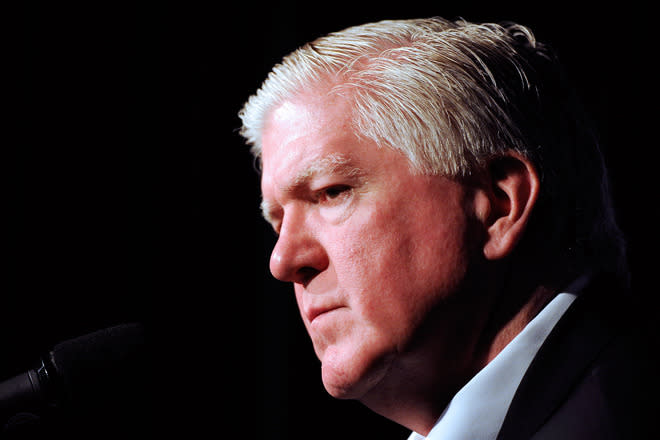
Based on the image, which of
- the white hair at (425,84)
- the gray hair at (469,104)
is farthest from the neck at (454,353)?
the white hair at (425,84)

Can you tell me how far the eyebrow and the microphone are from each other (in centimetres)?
42

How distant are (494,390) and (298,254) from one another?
0.45 metres

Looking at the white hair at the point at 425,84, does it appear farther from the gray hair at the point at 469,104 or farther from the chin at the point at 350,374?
the chin at the point at 350,374

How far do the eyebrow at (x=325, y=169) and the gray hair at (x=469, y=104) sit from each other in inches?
2.6

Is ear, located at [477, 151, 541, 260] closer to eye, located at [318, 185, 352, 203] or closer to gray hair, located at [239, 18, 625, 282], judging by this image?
gray hair, located at [239, 18, 625, 282]

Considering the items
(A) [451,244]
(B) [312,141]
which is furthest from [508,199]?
(B) [312,141]

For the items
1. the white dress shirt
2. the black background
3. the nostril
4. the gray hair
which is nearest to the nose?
the nostril

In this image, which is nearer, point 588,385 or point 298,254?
point 588,385

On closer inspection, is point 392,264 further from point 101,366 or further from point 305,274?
point 101,366

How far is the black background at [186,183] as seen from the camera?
1.92m

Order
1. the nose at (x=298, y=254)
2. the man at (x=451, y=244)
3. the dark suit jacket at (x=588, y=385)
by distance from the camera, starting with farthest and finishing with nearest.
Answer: the nose at (x=298, y=254) → the man at (x=451, y=244) → the dark suit jacket at (x=588, y=385)

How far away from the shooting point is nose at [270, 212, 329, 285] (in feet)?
3.99

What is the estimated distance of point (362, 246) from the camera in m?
1.15

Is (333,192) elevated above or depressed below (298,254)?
above
